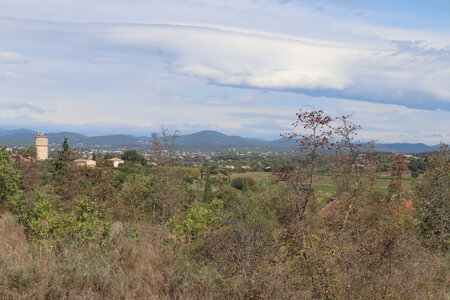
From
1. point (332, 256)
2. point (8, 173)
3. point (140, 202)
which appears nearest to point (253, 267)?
point (332, 256)

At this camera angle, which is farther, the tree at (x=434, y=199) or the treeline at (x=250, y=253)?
the tree at (x=434, y=199)

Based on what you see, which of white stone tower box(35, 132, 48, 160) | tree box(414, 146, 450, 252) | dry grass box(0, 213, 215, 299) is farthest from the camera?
white stone tower box(35, 132, 48, 160)

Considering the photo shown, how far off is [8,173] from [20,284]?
9008 millimetres

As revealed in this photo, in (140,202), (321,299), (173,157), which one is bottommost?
(140,202)

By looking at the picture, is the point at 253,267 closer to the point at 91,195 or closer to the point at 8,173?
the point at 8,173

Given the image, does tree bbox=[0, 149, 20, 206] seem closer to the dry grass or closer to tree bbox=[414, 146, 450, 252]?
the dry grass

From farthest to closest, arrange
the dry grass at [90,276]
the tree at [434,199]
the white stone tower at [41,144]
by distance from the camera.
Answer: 1. the white stone tower at [41,144]
2. the tree at [434,199]
3. the dry grass at [90,276]

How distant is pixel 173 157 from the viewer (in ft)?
46.5

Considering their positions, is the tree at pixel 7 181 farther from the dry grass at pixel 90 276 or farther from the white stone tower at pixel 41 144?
the white stone tower at pixel 41 144


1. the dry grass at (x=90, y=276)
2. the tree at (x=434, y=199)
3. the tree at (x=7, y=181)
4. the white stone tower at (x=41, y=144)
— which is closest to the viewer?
the dry grass at (x=90, y=276)

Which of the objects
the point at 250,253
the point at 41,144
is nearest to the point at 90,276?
the point at 250,253

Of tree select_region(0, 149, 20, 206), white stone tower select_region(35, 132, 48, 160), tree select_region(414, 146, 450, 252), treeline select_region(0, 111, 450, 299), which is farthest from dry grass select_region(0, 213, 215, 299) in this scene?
white stone tower select_region(35, 132, 48, 160)

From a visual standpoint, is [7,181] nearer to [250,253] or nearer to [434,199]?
[250,253]

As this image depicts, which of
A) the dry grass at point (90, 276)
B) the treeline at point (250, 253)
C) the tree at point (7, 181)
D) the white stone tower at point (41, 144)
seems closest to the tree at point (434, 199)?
the treeline at point (250, 253)
